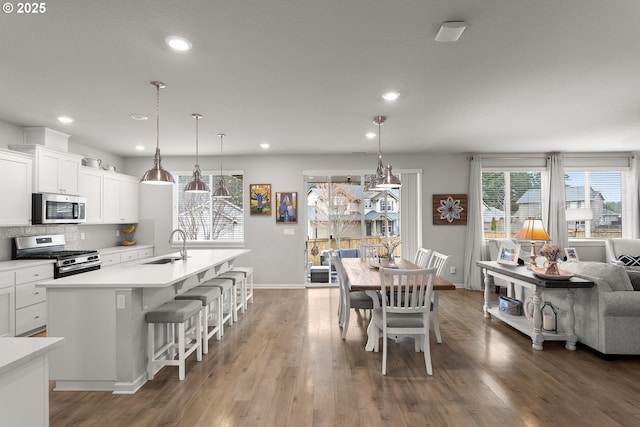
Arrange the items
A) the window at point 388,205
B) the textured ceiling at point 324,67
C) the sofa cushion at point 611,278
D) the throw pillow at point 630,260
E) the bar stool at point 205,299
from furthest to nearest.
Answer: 1. the window at point 388,205
2. the throw pillow at point 630,260
3. the bar stool at point 205,299
4. the sofa cushion at point 611,278
5. the textured ceiling at point 324,67

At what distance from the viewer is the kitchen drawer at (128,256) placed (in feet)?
18.3

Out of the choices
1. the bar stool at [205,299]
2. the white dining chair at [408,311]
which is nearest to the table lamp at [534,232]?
the white dining chair at [408,311]

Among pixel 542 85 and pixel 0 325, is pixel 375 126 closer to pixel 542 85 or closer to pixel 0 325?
pixel 542 85

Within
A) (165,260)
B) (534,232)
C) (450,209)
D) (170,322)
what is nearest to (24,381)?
(170,322)

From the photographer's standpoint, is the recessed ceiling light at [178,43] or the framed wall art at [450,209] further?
the framed wall art at [450,209]

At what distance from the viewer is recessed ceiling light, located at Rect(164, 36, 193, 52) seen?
90.2 inches

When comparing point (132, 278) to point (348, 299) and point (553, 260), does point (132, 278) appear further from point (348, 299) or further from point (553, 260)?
point (553, 260)

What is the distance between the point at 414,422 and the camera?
2.17 meters

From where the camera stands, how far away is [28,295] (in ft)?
12.5

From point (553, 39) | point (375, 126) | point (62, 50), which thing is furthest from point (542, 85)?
point (62, 50)

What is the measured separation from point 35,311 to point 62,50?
3106mm

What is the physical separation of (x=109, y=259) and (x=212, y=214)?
1961mm

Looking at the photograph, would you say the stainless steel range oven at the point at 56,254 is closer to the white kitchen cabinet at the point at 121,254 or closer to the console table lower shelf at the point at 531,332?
the white kitchen cabinet at the point at 121,254

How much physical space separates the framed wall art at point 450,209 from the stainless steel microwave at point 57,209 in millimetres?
5981
